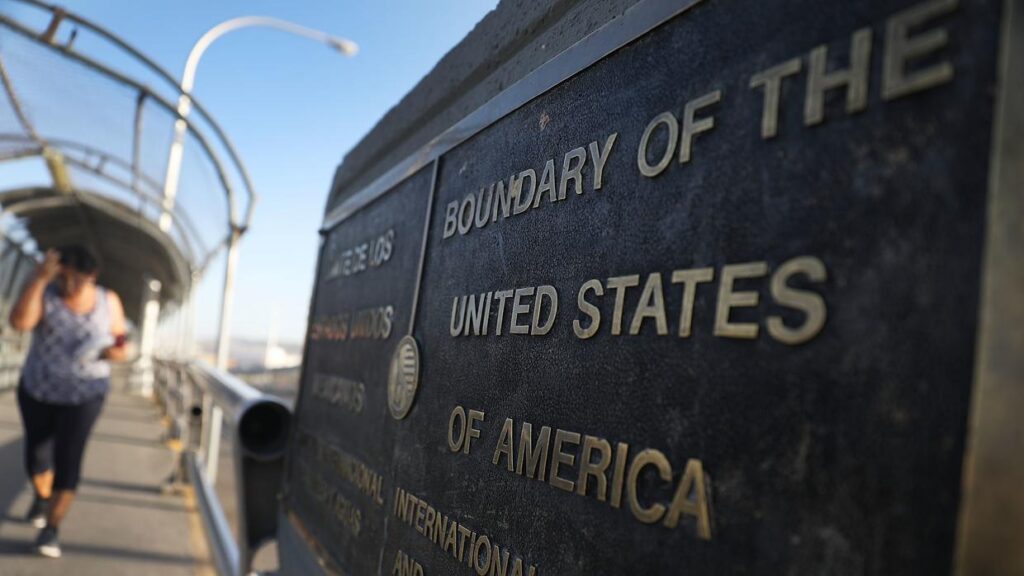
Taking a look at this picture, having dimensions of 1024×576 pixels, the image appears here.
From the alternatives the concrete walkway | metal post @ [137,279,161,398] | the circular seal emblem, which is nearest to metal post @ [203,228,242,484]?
the concrete walkway

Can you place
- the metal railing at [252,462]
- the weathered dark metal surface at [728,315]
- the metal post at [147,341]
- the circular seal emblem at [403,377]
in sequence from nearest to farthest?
the weathered dark metal surface at [728,315] < the circular seal emblem at [403,377] < the metal railing at [252,462] < the metal post at [147,341]

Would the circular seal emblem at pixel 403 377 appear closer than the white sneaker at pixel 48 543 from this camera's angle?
Yes

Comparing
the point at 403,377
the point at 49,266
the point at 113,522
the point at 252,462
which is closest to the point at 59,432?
the point at 49,266

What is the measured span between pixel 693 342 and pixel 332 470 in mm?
2068

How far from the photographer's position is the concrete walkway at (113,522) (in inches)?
175

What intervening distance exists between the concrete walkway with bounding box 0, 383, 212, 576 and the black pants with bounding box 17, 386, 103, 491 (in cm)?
52

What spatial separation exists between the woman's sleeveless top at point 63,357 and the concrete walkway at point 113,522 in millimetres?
1051

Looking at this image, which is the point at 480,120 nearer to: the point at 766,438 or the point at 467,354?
the point at 467,354

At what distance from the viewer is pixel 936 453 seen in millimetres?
759

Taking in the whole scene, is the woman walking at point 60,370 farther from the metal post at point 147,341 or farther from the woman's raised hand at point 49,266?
the metal post at point 147,341

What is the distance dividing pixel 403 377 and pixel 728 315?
4.34 feet

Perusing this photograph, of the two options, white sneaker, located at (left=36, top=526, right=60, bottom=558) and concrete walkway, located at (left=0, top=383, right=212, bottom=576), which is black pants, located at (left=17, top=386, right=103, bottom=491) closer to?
white sneaker, located at (left=36, top=526, right=60, bottom=558)

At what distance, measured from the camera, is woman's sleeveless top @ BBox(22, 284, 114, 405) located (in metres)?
4.46

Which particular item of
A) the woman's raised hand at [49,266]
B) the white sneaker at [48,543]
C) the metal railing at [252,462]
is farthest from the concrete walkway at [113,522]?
the woman's raised hand at [49,266]
